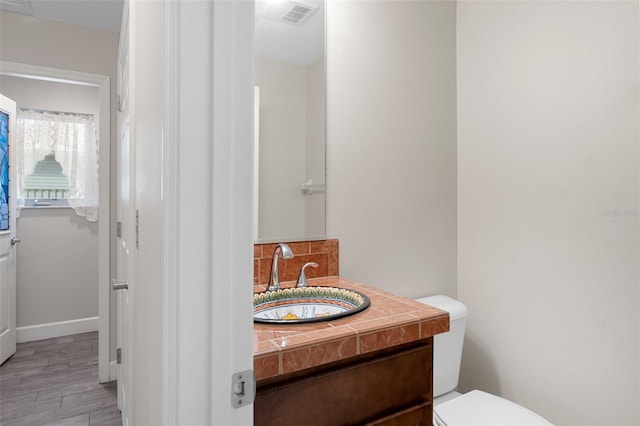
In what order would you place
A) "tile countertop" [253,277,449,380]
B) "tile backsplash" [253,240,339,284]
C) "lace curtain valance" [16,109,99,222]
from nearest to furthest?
"tile countertop" [253,277,449,380] < "tile backsplash" [253,240,339,284] < "lace curtain valance" [16,109,99,222]

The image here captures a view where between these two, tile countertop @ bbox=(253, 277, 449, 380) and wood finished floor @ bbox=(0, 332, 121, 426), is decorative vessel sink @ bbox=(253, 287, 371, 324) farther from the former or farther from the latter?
wood finished floor @ bbox=(0, 332, 121, 426)

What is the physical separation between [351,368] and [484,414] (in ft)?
2.63

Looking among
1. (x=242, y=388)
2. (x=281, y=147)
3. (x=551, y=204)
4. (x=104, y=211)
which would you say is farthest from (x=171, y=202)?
(x=104, y=211)

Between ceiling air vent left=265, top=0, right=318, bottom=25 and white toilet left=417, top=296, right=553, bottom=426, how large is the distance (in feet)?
4.64

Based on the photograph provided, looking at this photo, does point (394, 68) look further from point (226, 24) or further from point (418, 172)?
point (226, 24)

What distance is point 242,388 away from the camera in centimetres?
55

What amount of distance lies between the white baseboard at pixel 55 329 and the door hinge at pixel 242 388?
3555 millimetres

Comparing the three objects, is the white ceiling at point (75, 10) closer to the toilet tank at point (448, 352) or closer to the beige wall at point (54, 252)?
the beige wall at point (54, 252)

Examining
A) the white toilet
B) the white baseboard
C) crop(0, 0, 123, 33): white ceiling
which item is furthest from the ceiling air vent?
the white baseboard

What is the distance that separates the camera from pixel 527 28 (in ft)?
5.49

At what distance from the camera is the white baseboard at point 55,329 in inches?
123

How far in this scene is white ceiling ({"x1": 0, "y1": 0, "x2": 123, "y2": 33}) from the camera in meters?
2.22

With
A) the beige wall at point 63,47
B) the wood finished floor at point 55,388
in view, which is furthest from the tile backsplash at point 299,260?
the beige wall at point 63,47

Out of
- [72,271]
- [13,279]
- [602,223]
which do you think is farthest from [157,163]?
[72,271]
